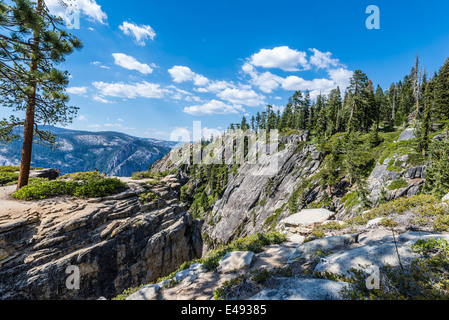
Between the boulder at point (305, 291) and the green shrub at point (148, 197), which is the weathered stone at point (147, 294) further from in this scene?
the green shrub at point (148, 197)

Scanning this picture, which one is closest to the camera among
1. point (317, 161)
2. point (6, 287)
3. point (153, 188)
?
point (6, 287)

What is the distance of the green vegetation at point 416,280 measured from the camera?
356 centimetres

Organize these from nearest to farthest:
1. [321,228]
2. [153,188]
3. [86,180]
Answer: [321,228] < [86,180] < [153,188]

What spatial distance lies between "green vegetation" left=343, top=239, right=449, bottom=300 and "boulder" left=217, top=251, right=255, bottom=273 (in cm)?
348

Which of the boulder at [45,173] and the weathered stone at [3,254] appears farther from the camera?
the boulder at [45,173]

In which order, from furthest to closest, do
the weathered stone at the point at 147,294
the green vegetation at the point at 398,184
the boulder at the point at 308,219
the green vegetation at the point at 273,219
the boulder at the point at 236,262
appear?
1. the green vegetation at the point at 273,219
2. the green vegetation at the point at 398,184
3. the boulder at the point at 308,219
4. the boulder at the point at 236,262
5. the weathered stone at the point at 147,294

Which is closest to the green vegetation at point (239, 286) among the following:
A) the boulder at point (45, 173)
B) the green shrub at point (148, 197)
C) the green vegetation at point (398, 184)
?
the green shrub at point (148, 197)

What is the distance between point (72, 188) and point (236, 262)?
12.3 m

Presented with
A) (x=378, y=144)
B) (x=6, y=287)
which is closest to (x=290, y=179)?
(x=378, y=144)

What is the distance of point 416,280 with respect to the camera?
12.9ft

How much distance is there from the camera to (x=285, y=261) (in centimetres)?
694

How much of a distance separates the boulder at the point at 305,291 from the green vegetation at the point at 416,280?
0.26m
